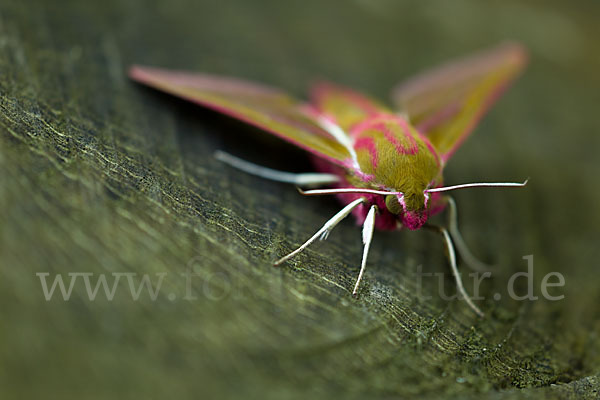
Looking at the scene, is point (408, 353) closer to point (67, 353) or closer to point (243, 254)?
point (243, 254)

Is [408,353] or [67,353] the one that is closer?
[67,353]

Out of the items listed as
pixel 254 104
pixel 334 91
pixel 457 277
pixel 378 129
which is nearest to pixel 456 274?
pixel 457 277

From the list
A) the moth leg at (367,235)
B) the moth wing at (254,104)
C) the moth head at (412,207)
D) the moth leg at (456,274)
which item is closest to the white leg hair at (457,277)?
the moth leg at (456,274)

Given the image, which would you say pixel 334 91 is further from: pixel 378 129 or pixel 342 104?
pixel 378 129

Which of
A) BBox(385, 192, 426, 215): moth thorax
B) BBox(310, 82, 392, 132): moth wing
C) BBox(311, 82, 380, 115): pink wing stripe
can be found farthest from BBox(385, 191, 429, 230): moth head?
BBox(311, 82, 380, 115): pink wing stripe

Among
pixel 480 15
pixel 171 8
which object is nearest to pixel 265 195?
pixel 171 8

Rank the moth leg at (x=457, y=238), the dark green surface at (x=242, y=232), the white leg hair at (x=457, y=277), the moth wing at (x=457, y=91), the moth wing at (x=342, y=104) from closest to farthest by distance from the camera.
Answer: the dark green surface at (x=242, y=232), the white leg hair at (x=457, y=277), the moth leg at (x=457, y=238), the moth wing at (x=457, y=91), the moth wing at (x=342, y=104)

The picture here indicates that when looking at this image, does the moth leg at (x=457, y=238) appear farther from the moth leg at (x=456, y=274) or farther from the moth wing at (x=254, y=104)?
the moth wing at (x=254, y=104)

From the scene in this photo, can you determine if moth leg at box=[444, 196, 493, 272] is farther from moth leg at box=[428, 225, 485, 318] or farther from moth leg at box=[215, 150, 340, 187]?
moth leg at box=[215, 150, 340, 187]
